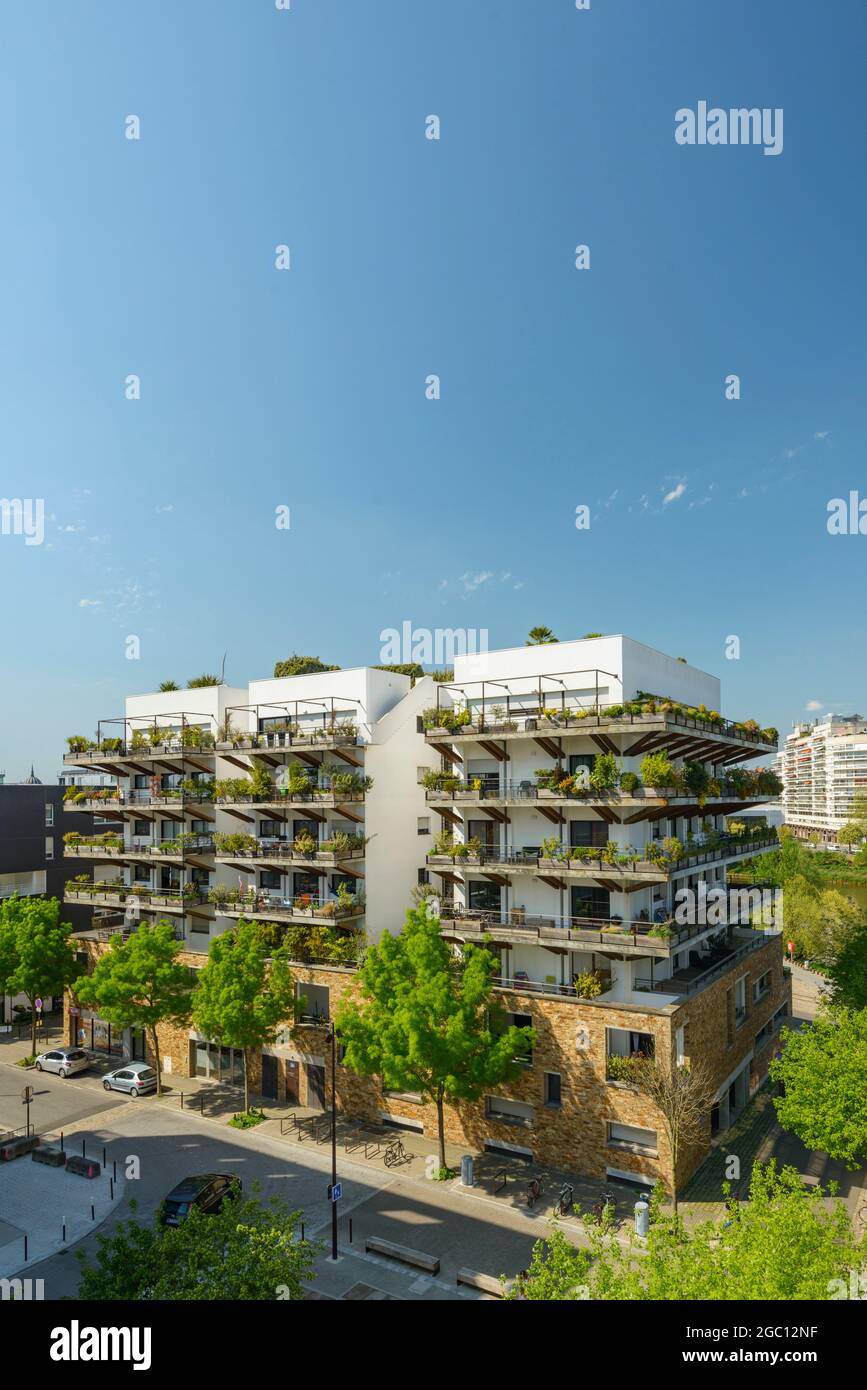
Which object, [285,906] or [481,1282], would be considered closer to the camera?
[481,1282]

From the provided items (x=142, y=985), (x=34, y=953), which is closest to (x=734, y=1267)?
(x=142, y=985)

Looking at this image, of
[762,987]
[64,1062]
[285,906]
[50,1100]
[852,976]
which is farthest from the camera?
[64,1062]

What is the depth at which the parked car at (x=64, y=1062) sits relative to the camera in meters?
40.4

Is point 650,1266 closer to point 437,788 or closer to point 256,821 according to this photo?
point 437,788

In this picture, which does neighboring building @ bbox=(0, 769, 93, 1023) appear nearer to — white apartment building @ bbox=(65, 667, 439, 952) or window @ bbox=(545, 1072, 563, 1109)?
white apartment building @ bbox=(65, 667, 439, 952)

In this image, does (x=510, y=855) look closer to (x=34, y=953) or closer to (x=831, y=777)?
(x=34, y=953)

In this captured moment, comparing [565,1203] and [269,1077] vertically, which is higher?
[565,1203]

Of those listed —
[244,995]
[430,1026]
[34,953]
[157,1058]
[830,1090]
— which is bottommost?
[157,1058]

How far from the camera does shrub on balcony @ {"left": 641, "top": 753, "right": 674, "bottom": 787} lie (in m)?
28.6

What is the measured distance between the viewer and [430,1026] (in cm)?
2745

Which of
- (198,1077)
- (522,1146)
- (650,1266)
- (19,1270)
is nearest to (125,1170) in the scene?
(19,1270)

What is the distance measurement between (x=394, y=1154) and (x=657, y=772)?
58.6 ft

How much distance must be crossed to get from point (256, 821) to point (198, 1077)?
12.9m

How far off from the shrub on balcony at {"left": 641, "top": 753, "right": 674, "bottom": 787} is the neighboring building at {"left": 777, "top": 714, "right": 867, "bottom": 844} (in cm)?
13857
